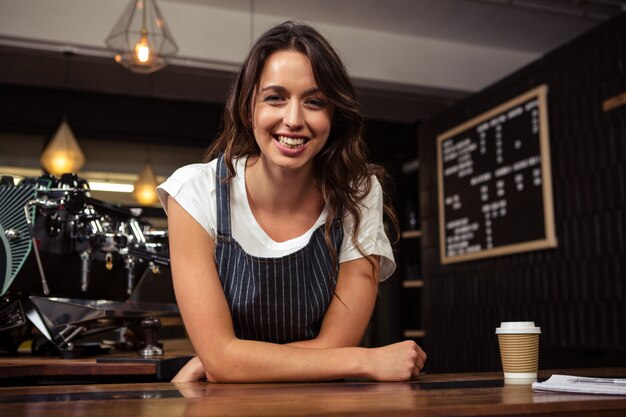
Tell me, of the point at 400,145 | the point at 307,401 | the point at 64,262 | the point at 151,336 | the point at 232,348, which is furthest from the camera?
the point at 400,145

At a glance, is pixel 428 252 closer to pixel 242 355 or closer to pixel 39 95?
pixel 39 95

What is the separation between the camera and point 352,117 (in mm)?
1548

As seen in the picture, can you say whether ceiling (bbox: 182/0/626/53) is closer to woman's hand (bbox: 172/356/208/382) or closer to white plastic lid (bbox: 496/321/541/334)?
woman's hand (bbox: 172/356/208/382)

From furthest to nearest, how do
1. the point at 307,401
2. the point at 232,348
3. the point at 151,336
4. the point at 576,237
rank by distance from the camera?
the point at 576,237 < the point at 151,336 < the point at 232,348 < the point at 307,401

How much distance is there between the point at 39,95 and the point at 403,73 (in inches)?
108

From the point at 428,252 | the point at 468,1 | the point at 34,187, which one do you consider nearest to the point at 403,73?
the point at 468,1

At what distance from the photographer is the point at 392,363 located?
1.20 meters

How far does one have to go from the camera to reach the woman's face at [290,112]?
56.8 inches

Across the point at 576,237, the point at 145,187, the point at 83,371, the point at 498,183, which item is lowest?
the point at 83,371

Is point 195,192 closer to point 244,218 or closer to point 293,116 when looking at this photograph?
point 244,218

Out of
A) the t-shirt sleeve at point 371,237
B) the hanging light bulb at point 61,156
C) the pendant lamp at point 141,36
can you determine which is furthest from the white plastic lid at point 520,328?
the hanging light bulb at point 61,156

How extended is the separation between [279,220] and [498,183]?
266 cm

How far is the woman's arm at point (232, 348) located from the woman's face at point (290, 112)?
8.9 inches

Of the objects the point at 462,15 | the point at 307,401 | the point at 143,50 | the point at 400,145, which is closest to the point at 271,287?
the point at 307,401
